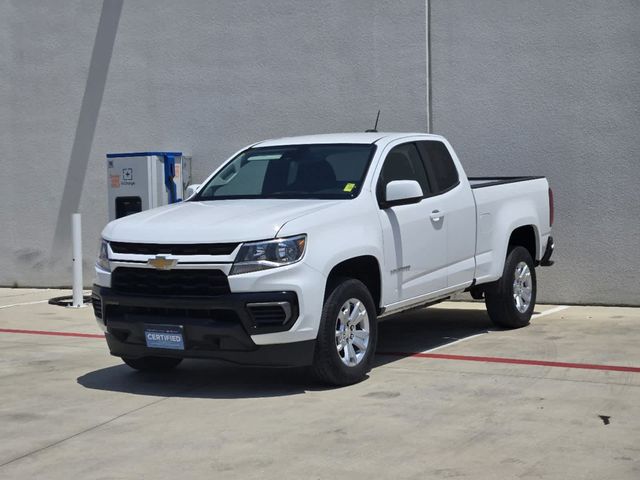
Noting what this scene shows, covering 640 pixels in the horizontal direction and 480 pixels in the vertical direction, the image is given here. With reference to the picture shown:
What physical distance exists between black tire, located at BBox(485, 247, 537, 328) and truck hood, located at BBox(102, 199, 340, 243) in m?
A: 2.72

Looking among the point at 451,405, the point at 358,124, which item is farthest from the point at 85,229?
the point at 451,405

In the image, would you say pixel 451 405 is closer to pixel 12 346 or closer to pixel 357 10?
pixel 12 346

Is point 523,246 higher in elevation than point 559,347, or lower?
higher

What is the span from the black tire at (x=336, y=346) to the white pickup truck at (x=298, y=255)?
10 mm

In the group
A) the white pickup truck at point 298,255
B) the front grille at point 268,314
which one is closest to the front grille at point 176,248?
the white pickup truck at point 298,255

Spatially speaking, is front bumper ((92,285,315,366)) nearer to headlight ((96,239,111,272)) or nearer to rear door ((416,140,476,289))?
headlight ((96,239,111,272))

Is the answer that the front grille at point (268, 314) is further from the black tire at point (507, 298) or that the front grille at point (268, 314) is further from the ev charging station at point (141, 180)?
the ev charging station at point (141, 180)

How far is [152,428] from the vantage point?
672cm

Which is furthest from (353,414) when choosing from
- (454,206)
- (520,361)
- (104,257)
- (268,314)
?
(454,206)

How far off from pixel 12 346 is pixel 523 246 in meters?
5.25

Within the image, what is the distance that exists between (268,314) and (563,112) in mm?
6069

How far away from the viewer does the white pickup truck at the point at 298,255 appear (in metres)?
7.38

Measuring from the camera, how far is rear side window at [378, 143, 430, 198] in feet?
29.1

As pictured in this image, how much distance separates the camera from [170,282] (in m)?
7.58
